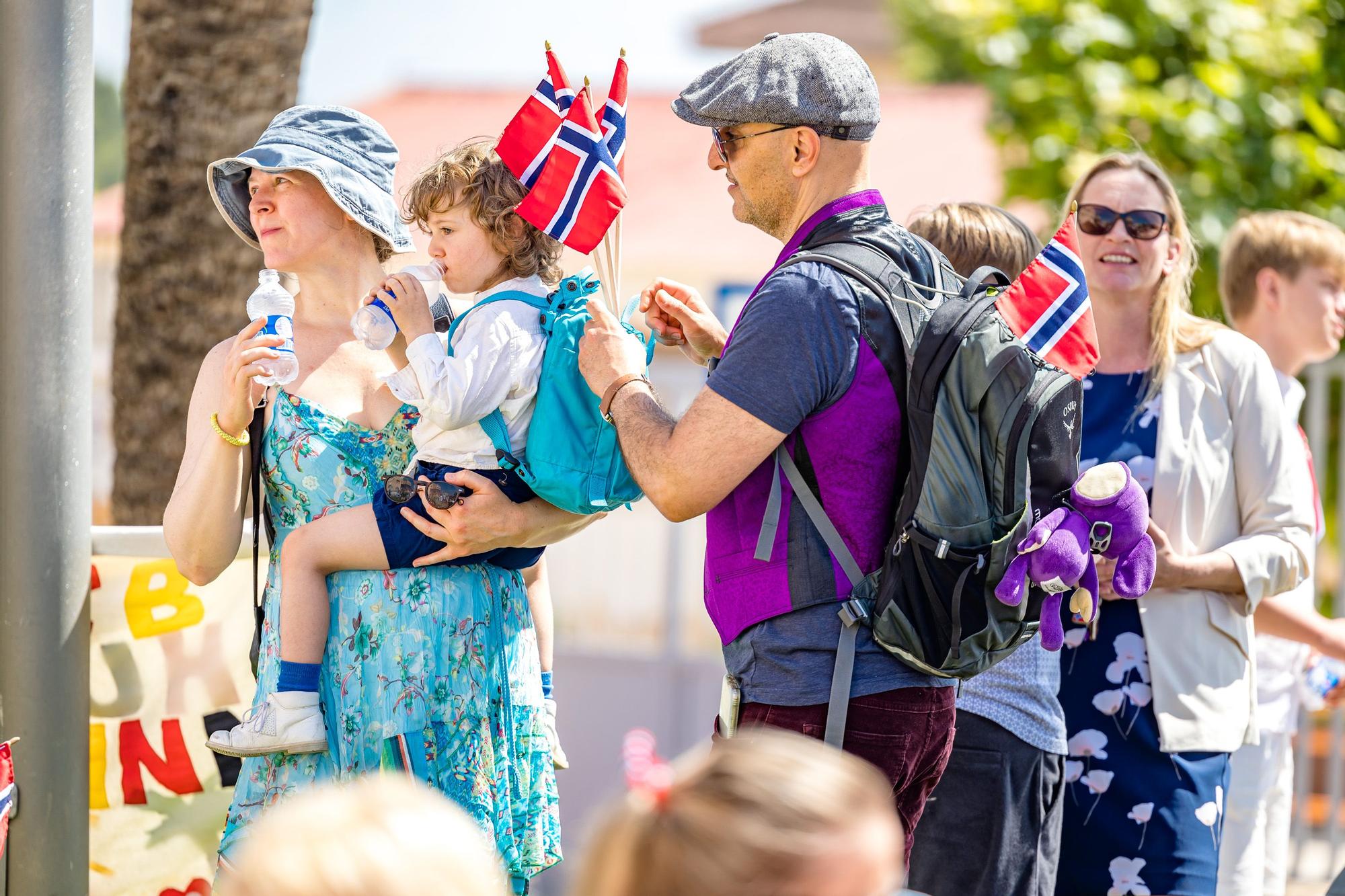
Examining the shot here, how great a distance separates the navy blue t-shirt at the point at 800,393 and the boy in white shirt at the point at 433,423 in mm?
454

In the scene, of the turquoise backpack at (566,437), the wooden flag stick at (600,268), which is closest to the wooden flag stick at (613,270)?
the wooden flag stick at (600,268)

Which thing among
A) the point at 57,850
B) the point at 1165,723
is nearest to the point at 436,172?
the point at 57,850

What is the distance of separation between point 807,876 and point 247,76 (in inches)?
159

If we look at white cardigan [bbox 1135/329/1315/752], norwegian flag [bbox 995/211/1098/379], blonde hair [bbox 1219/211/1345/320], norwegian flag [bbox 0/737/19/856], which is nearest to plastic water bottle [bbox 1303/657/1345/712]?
white cardigan [bbox 1135/329/1315/752]

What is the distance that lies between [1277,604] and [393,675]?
2.39 meters

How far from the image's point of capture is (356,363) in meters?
3.07

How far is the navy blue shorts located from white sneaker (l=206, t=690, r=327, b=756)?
318 mm

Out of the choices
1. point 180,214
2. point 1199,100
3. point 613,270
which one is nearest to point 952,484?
point 613,270

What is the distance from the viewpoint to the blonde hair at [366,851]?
1586mm

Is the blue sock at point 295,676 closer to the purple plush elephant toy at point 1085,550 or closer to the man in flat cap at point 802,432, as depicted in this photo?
the man in flat cap at point 802,432

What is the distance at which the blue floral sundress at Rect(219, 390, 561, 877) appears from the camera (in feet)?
9.44

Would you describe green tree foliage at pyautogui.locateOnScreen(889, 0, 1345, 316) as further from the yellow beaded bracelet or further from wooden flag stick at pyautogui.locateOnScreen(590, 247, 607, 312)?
the yellow beaded bracelet

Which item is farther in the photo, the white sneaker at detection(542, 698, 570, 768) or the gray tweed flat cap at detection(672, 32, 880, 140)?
the white sneaker at detection(542, 698, 570, 768)

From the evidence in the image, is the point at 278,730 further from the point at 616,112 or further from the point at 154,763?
the point at 616,112
